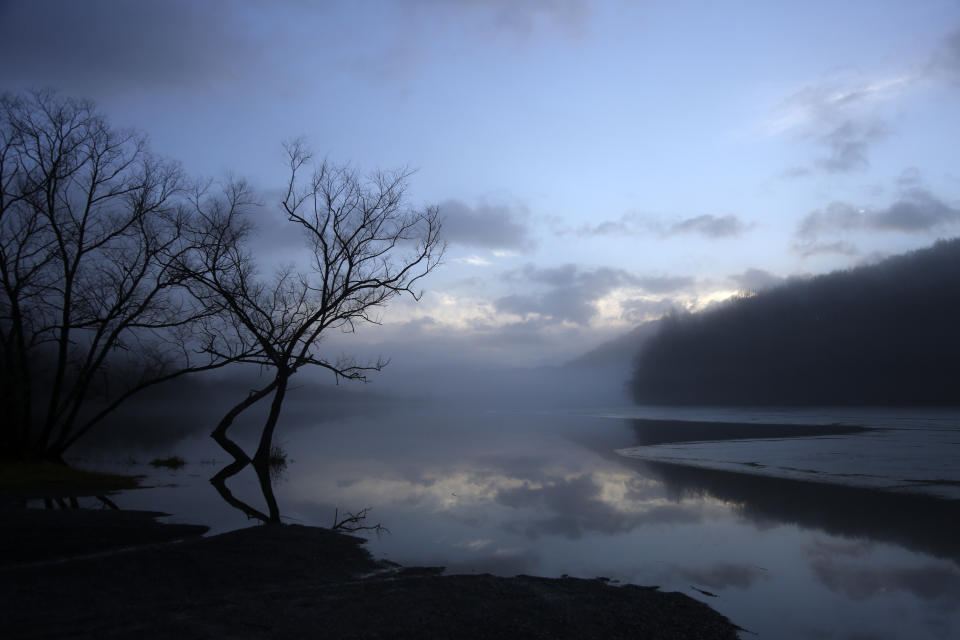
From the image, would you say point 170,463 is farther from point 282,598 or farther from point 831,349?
point 831,349

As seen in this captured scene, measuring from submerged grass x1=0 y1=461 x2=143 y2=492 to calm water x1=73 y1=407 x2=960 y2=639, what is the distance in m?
1.41

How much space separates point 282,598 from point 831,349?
4754 inches

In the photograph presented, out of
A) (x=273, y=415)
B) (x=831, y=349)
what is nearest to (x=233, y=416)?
(x=273, y=415)

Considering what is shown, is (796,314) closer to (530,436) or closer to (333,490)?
(530,436)

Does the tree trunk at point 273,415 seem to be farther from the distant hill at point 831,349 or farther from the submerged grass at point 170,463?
the distant hill at point 831,349

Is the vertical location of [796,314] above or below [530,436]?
above

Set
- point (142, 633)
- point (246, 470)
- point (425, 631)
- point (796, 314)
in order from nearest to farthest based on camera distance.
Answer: point (142, 633), point (425, 631), point (246, 470), point (796, 314)

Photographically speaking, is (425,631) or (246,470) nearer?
(425,631)

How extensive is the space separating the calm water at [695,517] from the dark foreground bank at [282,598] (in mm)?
1123

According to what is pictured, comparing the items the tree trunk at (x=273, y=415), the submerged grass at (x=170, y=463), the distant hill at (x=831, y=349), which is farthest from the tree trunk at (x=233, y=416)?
the distant hill at (x=831, y=349)

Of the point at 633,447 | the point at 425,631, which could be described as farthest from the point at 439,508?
the point at 633,447

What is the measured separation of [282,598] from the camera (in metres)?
6.62

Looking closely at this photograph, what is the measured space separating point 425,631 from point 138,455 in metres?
27.3

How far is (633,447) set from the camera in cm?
2859
